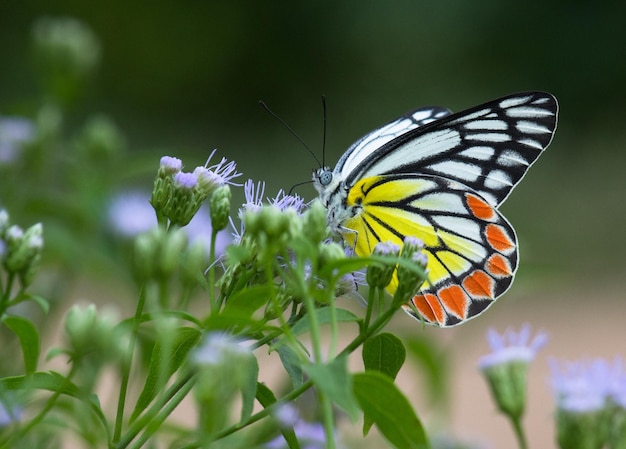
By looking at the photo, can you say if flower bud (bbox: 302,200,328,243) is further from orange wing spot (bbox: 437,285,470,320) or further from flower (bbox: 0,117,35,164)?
flower (bbox: 0,117,35,164)

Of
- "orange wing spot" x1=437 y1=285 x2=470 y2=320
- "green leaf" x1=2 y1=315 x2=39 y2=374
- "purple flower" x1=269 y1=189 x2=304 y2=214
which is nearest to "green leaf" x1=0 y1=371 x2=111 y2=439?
"green leaf" x1=2 y1=315 x2=39 y2=374

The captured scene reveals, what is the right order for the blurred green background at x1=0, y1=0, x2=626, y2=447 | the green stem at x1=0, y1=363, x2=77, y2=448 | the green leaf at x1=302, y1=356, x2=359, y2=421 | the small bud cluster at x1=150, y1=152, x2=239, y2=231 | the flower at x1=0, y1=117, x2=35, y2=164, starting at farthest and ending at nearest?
the blurred green background at x1=0, y1=0, x2=626, y2=447
the flower at x1=0, y1=117, x2=35, y2=164
the small bud cluster at x1=150, y1=152, x2=239, y2=231
the green stem at x1=0, y1=363, x2=77, y2=448
the green leaf at x1=302, y1=356, x2=359, y2=421

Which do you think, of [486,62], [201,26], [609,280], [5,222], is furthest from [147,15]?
[5,222]

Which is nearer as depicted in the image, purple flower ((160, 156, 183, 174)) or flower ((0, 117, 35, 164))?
purple flower ((160, 156, 183, 174))

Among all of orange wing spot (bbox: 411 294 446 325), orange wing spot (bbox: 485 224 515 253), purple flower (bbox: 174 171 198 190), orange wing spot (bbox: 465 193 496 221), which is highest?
orange wing spot (bbox: 465 193 496 221)

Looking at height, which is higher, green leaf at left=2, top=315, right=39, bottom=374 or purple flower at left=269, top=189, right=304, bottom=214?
purple flower at left=269, top=189, right=304, bottom=214

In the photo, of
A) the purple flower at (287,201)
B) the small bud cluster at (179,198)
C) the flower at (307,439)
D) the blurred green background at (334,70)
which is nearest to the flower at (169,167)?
the small bud cluster at (179,198)

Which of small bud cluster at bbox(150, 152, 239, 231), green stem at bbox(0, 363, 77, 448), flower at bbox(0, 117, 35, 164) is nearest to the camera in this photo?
green stem at bbox(0, 363, 77, 448)
